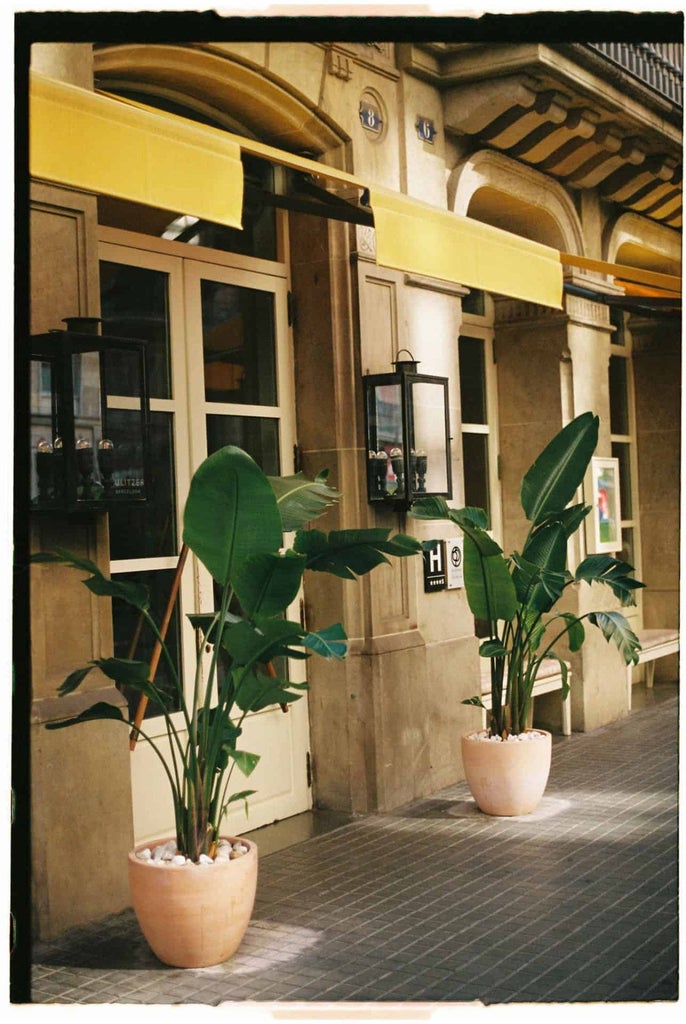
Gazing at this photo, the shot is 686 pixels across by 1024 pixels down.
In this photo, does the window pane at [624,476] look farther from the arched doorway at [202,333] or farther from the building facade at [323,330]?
the arched doorway at [202,333]

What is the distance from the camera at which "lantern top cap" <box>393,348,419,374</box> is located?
21.8ft

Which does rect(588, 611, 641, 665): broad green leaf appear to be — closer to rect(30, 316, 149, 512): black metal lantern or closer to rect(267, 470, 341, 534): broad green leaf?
rect(267, 470, 341, 534): broad green leaf

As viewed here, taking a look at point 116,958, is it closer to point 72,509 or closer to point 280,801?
point 72,509

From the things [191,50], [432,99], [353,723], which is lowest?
[353,723]

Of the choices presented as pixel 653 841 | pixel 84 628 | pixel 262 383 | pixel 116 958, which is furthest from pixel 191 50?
pixel 653 841

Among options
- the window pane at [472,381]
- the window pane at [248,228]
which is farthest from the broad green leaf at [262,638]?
the window pane at [472,381]

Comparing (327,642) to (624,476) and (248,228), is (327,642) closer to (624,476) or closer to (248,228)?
(248,228)

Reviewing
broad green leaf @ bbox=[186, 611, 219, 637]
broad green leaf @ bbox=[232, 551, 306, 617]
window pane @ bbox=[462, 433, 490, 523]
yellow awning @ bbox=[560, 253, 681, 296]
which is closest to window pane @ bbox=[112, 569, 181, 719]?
broad green leaf @ bbox=[186, 611, 219, 637]

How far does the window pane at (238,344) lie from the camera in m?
6.29

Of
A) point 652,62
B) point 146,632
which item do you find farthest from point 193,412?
point 652,62

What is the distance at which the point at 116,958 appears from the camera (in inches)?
174

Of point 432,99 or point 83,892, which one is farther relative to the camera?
point 432,99

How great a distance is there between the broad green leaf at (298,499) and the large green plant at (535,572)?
1283 mm

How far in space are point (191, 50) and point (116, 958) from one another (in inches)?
162
